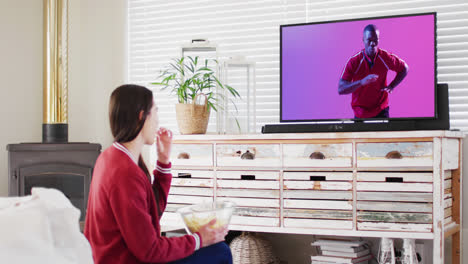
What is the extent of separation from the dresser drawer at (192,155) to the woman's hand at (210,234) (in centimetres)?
127

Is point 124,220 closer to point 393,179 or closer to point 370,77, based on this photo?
point 393,179

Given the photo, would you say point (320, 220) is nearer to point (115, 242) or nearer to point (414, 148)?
point (414, 148)

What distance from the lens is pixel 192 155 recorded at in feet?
9.46

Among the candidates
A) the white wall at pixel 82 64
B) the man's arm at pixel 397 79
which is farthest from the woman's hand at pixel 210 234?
the white wall at pixel 82 64

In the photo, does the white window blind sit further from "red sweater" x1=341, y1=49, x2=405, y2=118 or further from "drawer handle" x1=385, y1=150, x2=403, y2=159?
"drawer handle" x1=385, y1=150, x2=403, y2=159

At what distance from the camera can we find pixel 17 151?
10.5 feet

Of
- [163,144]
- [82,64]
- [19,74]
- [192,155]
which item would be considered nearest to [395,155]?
[192,155]

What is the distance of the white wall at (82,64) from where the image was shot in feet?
12.0

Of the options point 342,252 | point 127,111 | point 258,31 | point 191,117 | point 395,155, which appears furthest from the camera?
point 258,31

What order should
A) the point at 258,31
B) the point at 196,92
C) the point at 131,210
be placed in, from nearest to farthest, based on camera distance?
the point at 131,210
the point at 196,92
the point at 258,31

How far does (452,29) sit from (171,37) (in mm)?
1947

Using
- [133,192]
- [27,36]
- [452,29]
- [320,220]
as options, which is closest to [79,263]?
[133,192]

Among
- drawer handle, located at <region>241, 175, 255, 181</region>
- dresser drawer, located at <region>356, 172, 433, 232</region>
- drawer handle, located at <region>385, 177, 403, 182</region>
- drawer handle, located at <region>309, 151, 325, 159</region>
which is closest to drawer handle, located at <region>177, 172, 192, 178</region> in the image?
drawer handle, located at <region>241, 175, 255, 181</region>

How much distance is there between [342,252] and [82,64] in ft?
7.94
